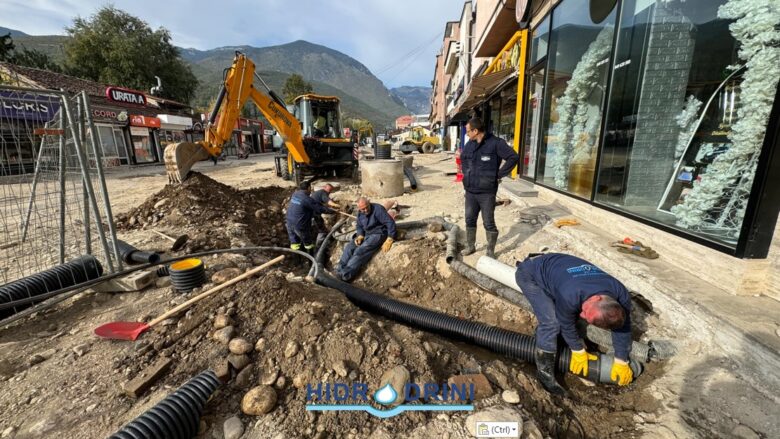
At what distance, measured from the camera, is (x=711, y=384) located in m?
2.19

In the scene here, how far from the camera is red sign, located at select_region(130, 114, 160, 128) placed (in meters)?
18.5

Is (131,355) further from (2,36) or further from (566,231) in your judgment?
(2,36)

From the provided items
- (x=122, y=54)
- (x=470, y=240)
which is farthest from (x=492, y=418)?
(x=122, y=54)

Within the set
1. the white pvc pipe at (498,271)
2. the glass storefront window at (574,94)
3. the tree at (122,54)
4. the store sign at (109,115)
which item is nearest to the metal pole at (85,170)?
the white pvc pipe at (498,271)

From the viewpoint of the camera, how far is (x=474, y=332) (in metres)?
3.05

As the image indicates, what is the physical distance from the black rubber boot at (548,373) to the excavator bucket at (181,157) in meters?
7.80

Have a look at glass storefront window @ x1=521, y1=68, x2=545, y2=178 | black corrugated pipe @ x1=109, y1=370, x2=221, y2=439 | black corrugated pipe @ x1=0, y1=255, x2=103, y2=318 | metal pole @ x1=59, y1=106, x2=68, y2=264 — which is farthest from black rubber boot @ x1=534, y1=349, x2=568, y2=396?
glass storefront window @ x1=521, y1=68, x2=545, y2=178

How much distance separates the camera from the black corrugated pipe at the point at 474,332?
254 cm

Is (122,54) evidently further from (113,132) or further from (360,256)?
(360,256)

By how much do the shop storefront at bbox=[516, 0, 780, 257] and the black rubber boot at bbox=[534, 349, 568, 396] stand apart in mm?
1935

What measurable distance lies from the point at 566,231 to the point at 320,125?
887 cm

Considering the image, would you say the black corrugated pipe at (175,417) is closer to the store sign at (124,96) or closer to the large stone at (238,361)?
the large stone at (238,361)

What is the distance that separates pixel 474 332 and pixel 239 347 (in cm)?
207

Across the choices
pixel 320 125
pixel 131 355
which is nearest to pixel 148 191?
pixel 320 125
